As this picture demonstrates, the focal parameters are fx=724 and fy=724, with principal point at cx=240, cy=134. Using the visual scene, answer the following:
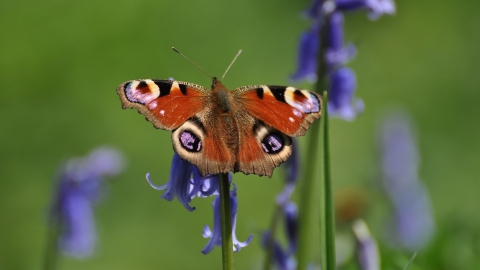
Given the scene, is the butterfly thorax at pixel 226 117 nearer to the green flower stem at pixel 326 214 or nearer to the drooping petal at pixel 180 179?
the drooping petal at pixel 180 179

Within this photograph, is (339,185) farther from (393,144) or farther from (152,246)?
(152,246)

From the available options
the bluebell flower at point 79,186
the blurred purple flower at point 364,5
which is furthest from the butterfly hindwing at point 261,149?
the bluebell flower at point 79,186

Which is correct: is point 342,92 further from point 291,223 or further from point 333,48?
point 291,223

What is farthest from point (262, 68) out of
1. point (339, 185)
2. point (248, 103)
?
point (248, 103)

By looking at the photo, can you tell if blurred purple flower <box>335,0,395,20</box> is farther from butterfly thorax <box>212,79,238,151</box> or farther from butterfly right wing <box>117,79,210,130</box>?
butterfly right wing <box>117,79,210,130</box>

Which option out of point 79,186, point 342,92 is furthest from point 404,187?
point 79,186
